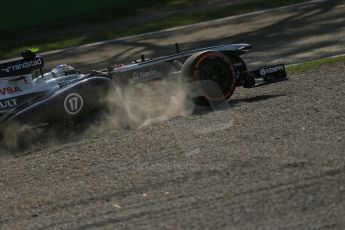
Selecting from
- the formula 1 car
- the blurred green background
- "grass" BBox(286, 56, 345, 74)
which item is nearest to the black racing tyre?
the formula 1 car

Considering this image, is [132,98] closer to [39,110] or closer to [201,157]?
[39,110]

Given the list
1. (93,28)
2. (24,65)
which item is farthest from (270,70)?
(93,28)

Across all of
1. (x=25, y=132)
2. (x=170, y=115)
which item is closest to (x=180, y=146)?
(x=170, y=115)

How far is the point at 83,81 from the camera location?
9.09 m

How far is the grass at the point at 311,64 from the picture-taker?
1194 centimetres

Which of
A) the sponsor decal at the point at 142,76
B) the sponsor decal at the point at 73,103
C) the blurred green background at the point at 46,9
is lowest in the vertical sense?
the sponsor decal at the point at 73,103

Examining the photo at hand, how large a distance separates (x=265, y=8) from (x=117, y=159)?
14.2 metres

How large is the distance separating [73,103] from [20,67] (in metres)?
0.96

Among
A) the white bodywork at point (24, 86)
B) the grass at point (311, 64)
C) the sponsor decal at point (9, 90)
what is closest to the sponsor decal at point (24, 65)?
the white bodywork at point (24, 86)

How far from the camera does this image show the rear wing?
9.21 m

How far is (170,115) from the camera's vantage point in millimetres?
9188

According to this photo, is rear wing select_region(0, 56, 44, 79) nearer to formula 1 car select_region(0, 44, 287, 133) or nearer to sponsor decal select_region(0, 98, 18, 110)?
formula 1 car select_region(0, 44, 287, 133)

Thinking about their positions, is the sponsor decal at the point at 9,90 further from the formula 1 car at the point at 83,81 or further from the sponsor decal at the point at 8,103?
the sponsor decal at the point at 8,103

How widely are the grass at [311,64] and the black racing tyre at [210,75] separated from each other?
9.11ft
